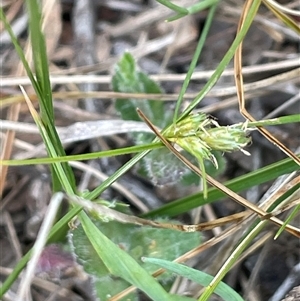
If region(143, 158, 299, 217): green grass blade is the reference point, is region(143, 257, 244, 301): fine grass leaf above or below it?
below

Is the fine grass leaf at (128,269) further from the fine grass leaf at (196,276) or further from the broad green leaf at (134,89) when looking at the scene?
the broad green leaf at (134,89)

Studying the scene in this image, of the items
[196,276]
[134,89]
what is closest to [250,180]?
[196,276]

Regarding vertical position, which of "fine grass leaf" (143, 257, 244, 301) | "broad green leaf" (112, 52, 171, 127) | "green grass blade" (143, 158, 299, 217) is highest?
"broad green leaf" (112, 52, 171, 127)

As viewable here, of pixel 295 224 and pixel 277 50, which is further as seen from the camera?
pixel 277 50

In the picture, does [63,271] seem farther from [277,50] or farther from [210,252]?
[277,50]

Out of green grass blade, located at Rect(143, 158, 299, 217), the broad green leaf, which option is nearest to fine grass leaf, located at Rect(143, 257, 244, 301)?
green grass blade, located at Rect(143, 158, 299, 217)

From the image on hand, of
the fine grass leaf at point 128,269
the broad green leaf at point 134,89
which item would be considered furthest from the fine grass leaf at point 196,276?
the broad green leaf at point 134,89

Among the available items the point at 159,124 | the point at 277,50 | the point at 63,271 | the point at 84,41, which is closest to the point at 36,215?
the point at 63,271

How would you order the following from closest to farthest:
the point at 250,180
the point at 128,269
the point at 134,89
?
the point at 128,269, the point at 250,180, the point at 134,89

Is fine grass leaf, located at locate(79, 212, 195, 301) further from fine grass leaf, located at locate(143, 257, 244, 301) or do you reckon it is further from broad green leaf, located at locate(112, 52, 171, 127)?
broad green leaf, located at locate(112, 52, 171, 127)

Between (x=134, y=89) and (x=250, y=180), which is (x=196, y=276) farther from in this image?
(x=134, y=89)

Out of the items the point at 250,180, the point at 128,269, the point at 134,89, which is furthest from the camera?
the point at 134,89
